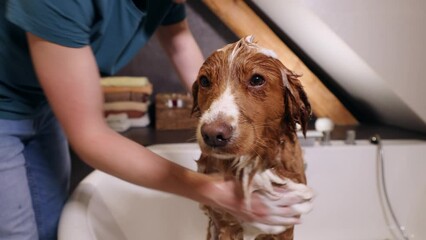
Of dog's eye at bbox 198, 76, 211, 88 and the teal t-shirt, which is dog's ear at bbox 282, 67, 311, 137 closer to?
dog's eye at bbox 198, 76, 211, 88

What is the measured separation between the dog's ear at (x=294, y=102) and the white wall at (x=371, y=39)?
0.69 metres

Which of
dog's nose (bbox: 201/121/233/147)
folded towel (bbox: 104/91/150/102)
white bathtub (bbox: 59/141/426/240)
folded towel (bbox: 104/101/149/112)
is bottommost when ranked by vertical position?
white bathtub (bbox: 59/141/426/240)

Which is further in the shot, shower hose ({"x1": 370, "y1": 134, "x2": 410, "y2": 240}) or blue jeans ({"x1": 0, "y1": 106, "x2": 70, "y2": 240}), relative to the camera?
shower hose ({"x1": 370, "y1": 134, "x2": 410, "y2": 240})

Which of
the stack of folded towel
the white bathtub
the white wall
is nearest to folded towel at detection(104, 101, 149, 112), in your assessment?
the stack of folded towel

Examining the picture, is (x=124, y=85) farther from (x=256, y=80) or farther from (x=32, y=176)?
(x=256, y=80)

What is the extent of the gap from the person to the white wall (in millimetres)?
507

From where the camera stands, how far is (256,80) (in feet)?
1.92

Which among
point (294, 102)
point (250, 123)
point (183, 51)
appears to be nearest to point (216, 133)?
point (250, 123)

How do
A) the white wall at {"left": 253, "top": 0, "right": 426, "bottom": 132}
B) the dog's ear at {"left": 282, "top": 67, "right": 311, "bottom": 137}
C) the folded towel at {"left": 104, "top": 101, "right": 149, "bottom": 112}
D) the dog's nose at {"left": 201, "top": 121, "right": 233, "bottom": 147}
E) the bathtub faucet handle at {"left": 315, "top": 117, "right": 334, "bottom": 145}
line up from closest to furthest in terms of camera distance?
the dog's nose at {"left": 201, "top": 121, "right": 233, "bottom": 147} → the dog's ear at {"left": 282, "top": 67, "right": 311, "bottom": 137} → the white wall at {"left": 253, "top": 0, "right": 426, "bottom": 132} → the bathtub faucet handle at {"left": 315, "top": 117, "right": 334, "bottom": 145} → the folded towel at {"left": 104, "top": 101, "right": 149, "bottom": 112}

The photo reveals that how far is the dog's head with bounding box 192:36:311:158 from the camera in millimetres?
527

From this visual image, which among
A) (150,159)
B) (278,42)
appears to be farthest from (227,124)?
(278,42)

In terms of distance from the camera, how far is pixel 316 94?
173cm

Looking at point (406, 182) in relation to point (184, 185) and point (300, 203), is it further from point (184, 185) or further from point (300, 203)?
point (184, 185)

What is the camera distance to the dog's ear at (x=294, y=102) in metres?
0.63
